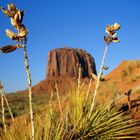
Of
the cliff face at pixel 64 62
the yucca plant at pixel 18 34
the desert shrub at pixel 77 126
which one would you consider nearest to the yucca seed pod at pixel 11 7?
the yucca plant at pixel 18 34

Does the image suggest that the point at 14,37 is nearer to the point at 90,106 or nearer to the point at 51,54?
the point at 90,106

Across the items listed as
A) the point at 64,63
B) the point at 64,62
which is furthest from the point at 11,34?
the point at 64,62

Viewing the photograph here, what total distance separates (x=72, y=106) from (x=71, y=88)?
34 cm

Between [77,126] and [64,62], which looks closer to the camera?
[77,126]

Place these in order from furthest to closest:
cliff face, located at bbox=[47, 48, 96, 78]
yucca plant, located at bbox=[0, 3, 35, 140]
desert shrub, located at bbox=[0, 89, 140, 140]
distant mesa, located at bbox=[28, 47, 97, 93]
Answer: cliff face, located at bbox=[47, 48, 96, 78]
distant mesa, located at bbox=[28, 47, 97, 93]
desert shrub, located at bbox=[0, 89, 140, 140]
yucca plant, located at bbox=[0, 3, 35, 140]

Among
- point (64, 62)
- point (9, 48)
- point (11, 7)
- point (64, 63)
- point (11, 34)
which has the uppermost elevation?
point (64, 62)

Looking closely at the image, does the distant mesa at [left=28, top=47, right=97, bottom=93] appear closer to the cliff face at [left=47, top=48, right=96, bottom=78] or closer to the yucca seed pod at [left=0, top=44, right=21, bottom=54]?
the cliff face at [left=47, top=48, right=96, bottom=78]

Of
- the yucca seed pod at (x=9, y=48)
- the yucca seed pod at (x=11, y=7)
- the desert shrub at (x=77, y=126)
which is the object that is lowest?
the desert shrub at (x=77, y=126)

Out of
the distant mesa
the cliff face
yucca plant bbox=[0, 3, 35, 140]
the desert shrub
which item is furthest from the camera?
the cliff face

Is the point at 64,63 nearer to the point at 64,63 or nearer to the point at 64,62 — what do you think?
the point at 64,63

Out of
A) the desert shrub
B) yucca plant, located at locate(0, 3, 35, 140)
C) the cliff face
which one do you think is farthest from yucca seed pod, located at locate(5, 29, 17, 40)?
the cliff face

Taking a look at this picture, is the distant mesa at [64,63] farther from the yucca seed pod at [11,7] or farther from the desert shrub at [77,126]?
the yucca seed pod at [11,7]

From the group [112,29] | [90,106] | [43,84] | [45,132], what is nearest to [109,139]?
[90,106]

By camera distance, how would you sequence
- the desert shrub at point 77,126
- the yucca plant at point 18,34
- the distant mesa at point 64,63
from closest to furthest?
the yucca plant at point 18,34, the desert shrub at point 77,126, the distant mesa at point 64,63
